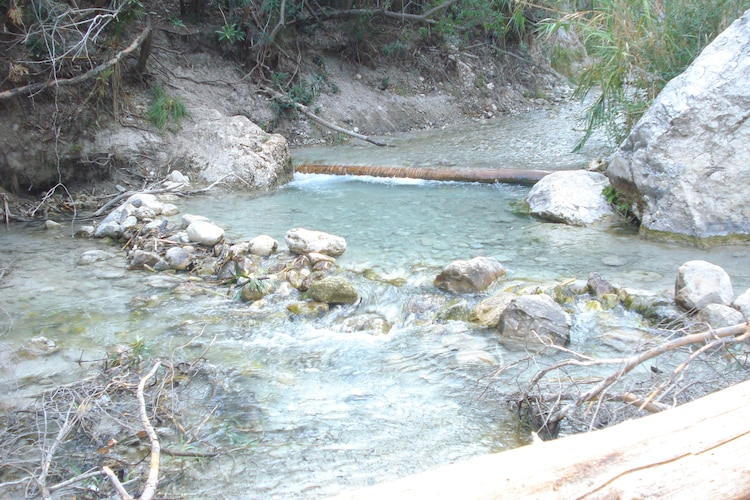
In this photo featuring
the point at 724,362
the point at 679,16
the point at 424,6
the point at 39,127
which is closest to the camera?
the point at 724,362

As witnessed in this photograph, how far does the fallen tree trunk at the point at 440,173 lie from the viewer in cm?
695

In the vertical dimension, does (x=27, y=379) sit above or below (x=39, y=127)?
below

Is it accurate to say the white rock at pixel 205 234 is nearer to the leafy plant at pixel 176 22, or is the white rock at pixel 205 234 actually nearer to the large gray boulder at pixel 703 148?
the large gray boulder at pixel 703 148

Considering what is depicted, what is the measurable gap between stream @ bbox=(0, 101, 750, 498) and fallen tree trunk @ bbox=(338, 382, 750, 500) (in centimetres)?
98

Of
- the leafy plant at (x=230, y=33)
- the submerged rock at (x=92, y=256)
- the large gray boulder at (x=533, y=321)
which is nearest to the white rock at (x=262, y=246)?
the submerged rock at (x=92, y=256)

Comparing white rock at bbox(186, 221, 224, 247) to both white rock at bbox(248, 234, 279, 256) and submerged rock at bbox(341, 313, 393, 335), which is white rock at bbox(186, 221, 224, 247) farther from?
submerged rock at bbox(341, 313, 393, 335)

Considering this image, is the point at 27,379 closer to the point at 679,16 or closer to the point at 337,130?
the point at 679,16

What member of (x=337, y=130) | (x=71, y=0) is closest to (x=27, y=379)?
(x=71, y=0)

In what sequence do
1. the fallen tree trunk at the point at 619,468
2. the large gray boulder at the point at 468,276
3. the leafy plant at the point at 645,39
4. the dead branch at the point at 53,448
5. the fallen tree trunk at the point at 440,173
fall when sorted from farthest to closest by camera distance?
the fallen tree trunk at the point at 440,173 → the leafy plant at the point at 645,39 → the large gray boulder at the point at 468,276 → the dead branch at the point at 53,448 → the fallen tree trunk at the point at 619,468

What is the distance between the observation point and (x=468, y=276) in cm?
404

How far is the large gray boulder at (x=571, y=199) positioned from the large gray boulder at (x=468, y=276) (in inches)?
63.1

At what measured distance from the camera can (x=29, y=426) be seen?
2543 millimetres

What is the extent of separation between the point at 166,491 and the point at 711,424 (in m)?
1.72

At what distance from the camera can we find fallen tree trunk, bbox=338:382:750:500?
1318 millimetres
